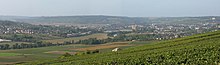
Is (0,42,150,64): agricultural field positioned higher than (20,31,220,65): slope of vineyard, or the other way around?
(20,31,220,65): slope of vineyard

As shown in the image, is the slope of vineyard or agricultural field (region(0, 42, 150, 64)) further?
agricultural field (region(0, 42, 150, 64))

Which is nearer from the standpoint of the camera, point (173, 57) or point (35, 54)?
point (173, 57)

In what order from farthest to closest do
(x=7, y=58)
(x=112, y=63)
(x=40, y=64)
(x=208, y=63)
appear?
(x=7, y=58) → (x=40, y=64) → (x=112, y=63) → (x=208, y=63)

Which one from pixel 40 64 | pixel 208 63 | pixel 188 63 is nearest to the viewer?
pixel 208 63

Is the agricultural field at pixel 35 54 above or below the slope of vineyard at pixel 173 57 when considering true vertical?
below

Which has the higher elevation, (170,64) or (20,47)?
(170,64)

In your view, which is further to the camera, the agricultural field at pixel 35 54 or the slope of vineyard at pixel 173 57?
the agricultural field at pixel 35 54

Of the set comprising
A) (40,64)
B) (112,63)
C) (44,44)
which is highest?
(112,63)

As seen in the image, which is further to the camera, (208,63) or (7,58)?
(7,58)

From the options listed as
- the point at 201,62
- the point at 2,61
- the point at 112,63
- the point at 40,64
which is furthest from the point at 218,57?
the point at 2,61

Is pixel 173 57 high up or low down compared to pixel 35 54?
up

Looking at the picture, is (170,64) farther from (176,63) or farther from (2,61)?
(2,61)
